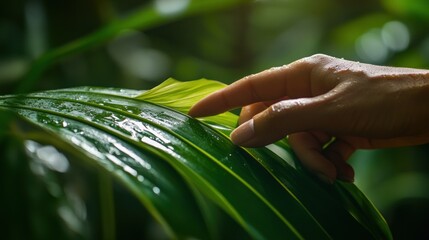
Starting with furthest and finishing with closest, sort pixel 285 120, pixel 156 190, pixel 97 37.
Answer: pixel 97 37 → pixel 285 120 → pixel 156 190

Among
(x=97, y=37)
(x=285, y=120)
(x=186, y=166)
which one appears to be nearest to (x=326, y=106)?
(x=285, y=120)

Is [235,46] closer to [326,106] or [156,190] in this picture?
[326,106]

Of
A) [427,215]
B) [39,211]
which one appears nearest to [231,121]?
[39,211]

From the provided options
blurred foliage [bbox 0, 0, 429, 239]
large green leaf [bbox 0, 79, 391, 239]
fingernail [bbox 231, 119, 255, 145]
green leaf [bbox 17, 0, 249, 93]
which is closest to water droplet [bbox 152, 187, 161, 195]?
large green leaf [bbox 0, 79, 391, 239]

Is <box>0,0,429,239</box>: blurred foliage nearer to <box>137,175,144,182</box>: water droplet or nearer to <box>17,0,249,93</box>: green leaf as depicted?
<box>17,0,249,93</box>: green leaf

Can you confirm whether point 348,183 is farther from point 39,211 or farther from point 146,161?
point 39,211

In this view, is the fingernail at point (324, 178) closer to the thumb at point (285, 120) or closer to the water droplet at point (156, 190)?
the thumb at point (285, 120)
